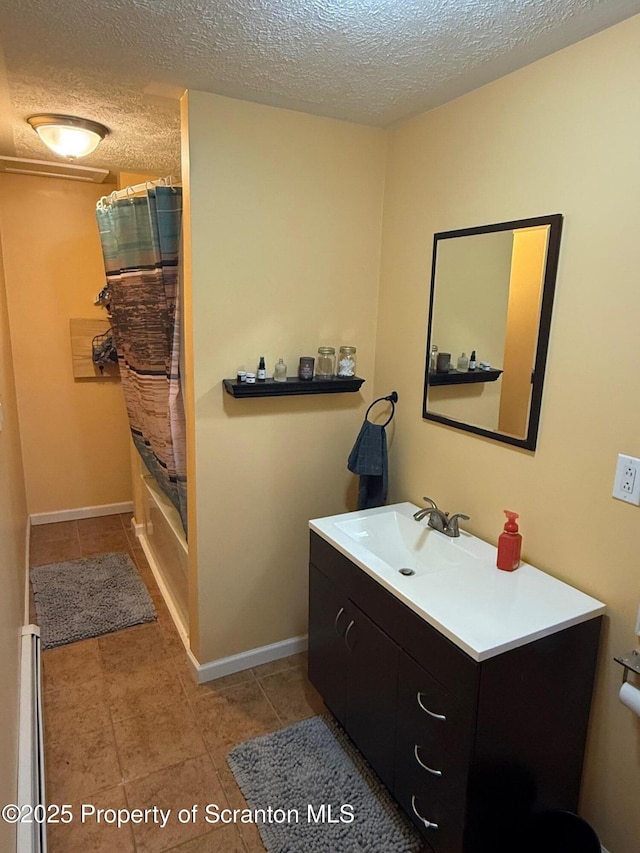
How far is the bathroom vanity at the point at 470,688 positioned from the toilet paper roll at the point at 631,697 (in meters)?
0.12

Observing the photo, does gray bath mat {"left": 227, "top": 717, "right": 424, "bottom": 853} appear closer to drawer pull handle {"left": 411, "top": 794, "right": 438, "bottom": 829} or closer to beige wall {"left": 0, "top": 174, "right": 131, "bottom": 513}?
drawer pull handle {"left": 411, "top": 794, "right": 438, "bottom": 829}

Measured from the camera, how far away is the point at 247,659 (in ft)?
7.84

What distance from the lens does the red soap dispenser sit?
163 cm

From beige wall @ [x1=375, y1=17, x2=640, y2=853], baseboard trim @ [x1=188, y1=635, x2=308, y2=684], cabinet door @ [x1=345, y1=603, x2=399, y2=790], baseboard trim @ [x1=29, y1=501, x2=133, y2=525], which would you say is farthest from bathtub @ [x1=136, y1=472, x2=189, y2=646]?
beige wall @ [x1=375, y1=17, x2=640, y2=853]

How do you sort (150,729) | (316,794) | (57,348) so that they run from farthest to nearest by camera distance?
(57,348), (150,729), (316,794)

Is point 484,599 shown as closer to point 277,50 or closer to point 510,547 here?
point 510,547

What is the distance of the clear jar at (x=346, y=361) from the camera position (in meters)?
2.28

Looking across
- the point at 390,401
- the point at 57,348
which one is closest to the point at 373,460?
the point at 390,401

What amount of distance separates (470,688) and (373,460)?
1046 millimetres

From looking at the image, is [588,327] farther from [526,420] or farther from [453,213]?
[453,213]

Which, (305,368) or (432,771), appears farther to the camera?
(305,368)

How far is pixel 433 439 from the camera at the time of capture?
2.10 metres

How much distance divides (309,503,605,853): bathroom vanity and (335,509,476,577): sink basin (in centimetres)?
6

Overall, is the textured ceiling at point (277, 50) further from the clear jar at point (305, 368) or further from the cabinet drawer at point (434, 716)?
the cabinet drawer at point (434, 716)
